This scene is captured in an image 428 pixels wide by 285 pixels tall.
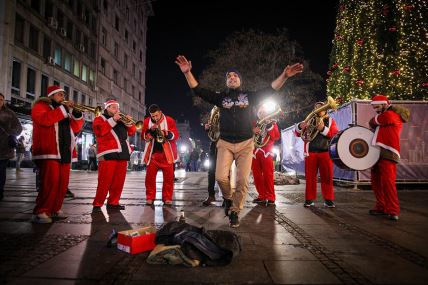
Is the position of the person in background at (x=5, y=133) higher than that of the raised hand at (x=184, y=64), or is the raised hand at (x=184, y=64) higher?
the raised hand at (x=184, y=64)

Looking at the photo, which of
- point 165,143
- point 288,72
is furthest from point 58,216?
point 288,72

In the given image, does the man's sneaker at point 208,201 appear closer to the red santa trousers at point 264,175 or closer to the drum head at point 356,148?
the red santa trousers at point 264,175

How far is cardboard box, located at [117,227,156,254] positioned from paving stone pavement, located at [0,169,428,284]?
0.09 meters

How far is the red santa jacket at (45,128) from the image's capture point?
4926 millimetres

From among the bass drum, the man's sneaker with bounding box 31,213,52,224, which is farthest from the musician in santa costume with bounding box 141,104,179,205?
the bass drum

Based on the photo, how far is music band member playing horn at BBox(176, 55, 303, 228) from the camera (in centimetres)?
482

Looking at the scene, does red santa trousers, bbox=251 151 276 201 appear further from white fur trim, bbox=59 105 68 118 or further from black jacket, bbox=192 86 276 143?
white fur trim, bbox=59 105 68 118

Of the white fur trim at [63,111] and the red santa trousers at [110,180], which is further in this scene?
the red santa trousers at [110,180]

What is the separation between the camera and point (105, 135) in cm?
625

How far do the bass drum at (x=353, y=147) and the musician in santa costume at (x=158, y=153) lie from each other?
10.7ft

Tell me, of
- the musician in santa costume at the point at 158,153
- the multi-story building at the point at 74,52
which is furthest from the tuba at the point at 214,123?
the multi-story building at the point at 74,52

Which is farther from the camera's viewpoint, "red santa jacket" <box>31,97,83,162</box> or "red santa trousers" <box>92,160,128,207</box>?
"red santa trousers" <box>92,160,128,207</box>

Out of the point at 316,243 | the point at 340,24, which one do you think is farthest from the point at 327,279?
the point at 340,24

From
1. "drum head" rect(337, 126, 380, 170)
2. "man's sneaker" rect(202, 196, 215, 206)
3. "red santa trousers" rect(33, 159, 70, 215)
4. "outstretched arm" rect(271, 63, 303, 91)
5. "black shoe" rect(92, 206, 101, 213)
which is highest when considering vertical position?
"outstretched arm" rect(271, 63, 303, 91)
